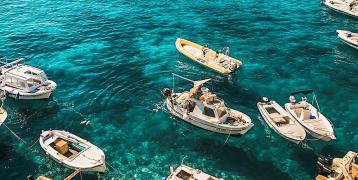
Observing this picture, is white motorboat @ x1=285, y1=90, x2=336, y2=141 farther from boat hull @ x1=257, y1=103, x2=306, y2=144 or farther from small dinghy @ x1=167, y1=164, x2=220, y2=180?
small dinghy @ x1=167, y1=164, x2=220, y2=180

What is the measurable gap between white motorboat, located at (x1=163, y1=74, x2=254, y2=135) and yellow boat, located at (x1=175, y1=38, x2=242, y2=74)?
37.9 feet

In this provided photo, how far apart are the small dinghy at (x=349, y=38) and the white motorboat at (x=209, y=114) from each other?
29920 mm

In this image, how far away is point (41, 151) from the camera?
159 ft

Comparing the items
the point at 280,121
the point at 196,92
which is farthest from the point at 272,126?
the point at 196,92

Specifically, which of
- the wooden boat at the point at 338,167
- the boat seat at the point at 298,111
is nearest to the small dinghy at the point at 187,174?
the wooden boat at the point at 338,167

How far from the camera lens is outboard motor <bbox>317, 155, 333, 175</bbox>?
141 feet

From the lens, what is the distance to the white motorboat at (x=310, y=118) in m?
48.2

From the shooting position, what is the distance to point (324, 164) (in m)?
43.4

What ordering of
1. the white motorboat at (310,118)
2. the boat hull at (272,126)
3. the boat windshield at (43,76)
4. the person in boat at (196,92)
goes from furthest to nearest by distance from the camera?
the boat windshield at (43,76) → the person in boat at (196,92) → the white motorboat at (310,118) → the boat hull at (272,126)

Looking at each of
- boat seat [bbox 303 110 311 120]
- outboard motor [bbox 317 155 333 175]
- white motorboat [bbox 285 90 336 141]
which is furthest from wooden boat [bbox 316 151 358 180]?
boat seat [bbox 303 110 311 120]

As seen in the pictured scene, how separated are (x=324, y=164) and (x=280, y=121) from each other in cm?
889

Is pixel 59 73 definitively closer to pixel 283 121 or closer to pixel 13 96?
pixel 13 96

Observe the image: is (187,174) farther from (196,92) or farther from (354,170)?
(354,170)

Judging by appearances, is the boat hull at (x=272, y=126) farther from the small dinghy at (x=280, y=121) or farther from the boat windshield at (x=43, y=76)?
the boat windshield at (x=43, y=76)
